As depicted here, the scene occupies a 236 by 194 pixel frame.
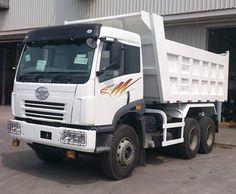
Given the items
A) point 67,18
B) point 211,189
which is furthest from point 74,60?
point 67,18

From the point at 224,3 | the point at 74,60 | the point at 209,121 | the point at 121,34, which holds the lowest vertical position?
the point at 209,121

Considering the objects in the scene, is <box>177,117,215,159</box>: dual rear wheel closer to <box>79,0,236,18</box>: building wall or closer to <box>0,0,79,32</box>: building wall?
<box>79,0,236,18</box>: building wall

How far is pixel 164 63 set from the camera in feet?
28.8

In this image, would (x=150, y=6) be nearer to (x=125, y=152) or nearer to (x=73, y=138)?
(x=125, y=152)

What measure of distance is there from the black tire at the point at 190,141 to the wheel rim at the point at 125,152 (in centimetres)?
225

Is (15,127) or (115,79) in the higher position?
(115,79)

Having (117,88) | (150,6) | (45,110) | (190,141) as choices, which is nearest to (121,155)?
(117,88)

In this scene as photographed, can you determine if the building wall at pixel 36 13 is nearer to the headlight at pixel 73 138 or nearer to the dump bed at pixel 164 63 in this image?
the dump bed at pixel 164 63

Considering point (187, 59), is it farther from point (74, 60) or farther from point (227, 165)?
point (74, 60)

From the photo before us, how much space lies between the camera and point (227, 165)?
944 centimetres

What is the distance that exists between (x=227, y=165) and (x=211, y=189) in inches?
91.1

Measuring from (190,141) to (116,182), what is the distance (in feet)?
10.2

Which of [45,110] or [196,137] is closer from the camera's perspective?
[45,110]

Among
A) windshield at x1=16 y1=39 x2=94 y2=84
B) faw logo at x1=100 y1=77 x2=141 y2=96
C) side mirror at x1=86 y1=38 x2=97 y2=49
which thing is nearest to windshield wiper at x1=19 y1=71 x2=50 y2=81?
windshield at x1=16 y1=39 x2=94 y2=84
